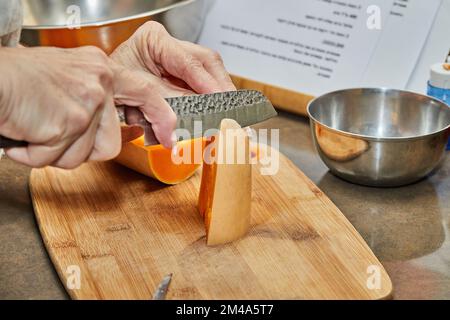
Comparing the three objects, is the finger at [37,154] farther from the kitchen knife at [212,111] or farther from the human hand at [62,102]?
the kitchen knife at [212,111]

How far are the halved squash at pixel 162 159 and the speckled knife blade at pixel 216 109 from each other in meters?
0.13

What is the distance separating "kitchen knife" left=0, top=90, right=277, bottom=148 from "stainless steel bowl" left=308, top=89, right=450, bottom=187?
166 millimetres

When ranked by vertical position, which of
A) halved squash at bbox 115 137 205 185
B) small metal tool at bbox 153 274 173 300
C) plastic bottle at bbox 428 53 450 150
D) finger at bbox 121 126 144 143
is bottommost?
small metal tool at bbox 153 274 173 300

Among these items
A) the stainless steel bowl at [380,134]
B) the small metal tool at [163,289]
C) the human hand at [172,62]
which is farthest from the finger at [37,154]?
the stainless steel bowl at [380,134]

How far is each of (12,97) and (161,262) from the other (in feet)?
1.12

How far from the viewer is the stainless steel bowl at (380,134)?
119 centimetres

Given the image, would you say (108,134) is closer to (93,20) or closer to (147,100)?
(147,100)

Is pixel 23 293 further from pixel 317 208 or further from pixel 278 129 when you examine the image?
pixel 278 129

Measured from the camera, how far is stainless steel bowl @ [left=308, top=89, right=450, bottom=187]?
1186 millimetres

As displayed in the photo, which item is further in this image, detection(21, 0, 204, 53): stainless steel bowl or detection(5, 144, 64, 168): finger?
detection(21, 0, 204, 53): stainless steel bowl

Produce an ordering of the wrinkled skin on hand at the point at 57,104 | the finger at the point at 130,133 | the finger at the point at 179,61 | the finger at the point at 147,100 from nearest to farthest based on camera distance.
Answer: the wrinkled skin on hand at the point at 57,104
the finger at the point at 147,100
the finger at the point at 130,133
the finger at the point at 179,61

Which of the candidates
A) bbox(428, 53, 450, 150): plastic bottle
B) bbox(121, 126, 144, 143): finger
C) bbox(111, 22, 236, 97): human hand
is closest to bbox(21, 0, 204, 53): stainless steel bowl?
bbox(111, 22, 236, 97): human hand

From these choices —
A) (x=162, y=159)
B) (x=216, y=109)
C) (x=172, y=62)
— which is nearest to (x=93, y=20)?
(x=172, y=62)
